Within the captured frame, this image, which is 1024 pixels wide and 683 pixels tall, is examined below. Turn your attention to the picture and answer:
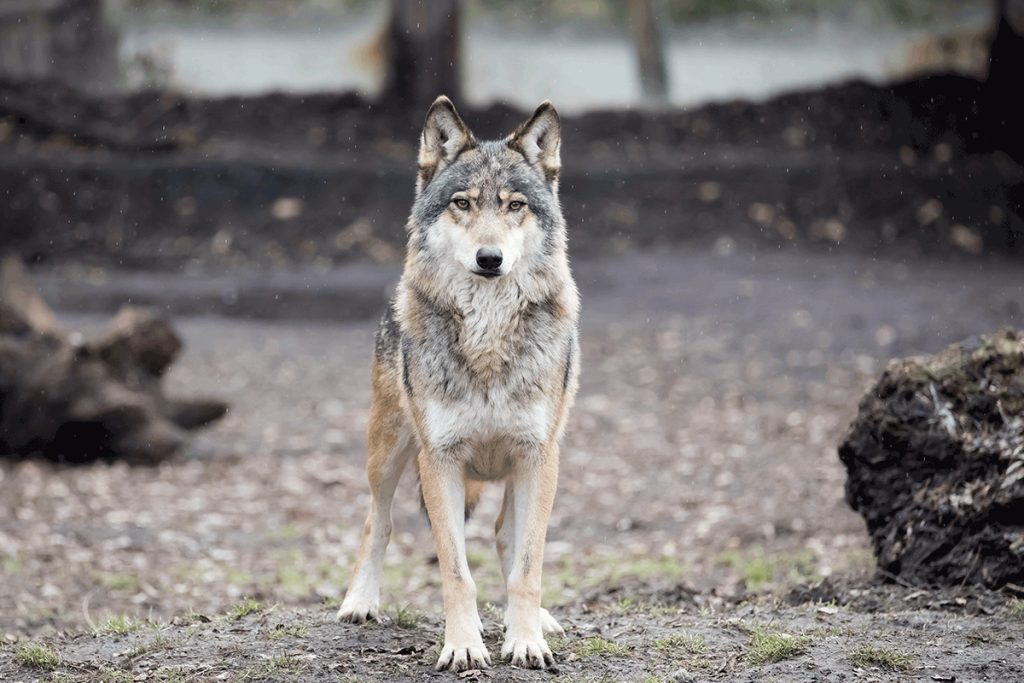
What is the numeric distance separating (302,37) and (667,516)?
1589 cm

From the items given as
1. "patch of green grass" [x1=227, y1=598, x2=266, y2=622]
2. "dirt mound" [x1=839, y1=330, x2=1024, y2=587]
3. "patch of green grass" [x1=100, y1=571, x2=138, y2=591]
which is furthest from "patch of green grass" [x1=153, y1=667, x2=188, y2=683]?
"dirt mound" [x1=839, y1=330, x2=1024, y2=587]

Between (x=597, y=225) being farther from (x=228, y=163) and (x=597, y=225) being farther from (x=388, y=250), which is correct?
(x=228, y=163)

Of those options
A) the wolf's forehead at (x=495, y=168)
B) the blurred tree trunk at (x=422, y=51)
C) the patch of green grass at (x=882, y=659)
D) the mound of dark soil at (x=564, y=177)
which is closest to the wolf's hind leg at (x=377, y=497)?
the wolf's forehead at (x=495, y=168)

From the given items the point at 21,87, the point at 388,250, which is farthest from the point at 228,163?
the point at 21,87

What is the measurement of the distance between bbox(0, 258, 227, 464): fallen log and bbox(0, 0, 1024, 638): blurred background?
0.54ft

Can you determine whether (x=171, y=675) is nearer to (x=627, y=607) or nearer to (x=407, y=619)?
(x=407, y=619)

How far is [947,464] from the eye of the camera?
6203 mm

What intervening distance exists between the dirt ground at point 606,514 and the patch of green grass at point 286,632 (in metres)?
0.01

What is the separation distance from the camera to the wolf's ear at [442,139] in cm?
508

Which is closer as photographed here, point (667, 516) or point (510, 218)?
point (510, 218)

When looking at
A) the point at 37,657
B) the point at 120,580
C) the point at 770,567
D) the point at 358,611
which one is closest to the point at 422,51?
the point at 120,580

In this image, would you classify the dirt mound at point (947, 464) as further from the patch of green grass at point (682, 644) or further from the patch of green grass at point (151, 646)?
the patch of green grass at point (151, 646)

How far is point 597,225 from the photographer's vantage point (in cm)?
1722

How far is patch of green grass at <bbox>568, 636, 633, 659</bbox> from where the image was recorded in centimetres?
489
